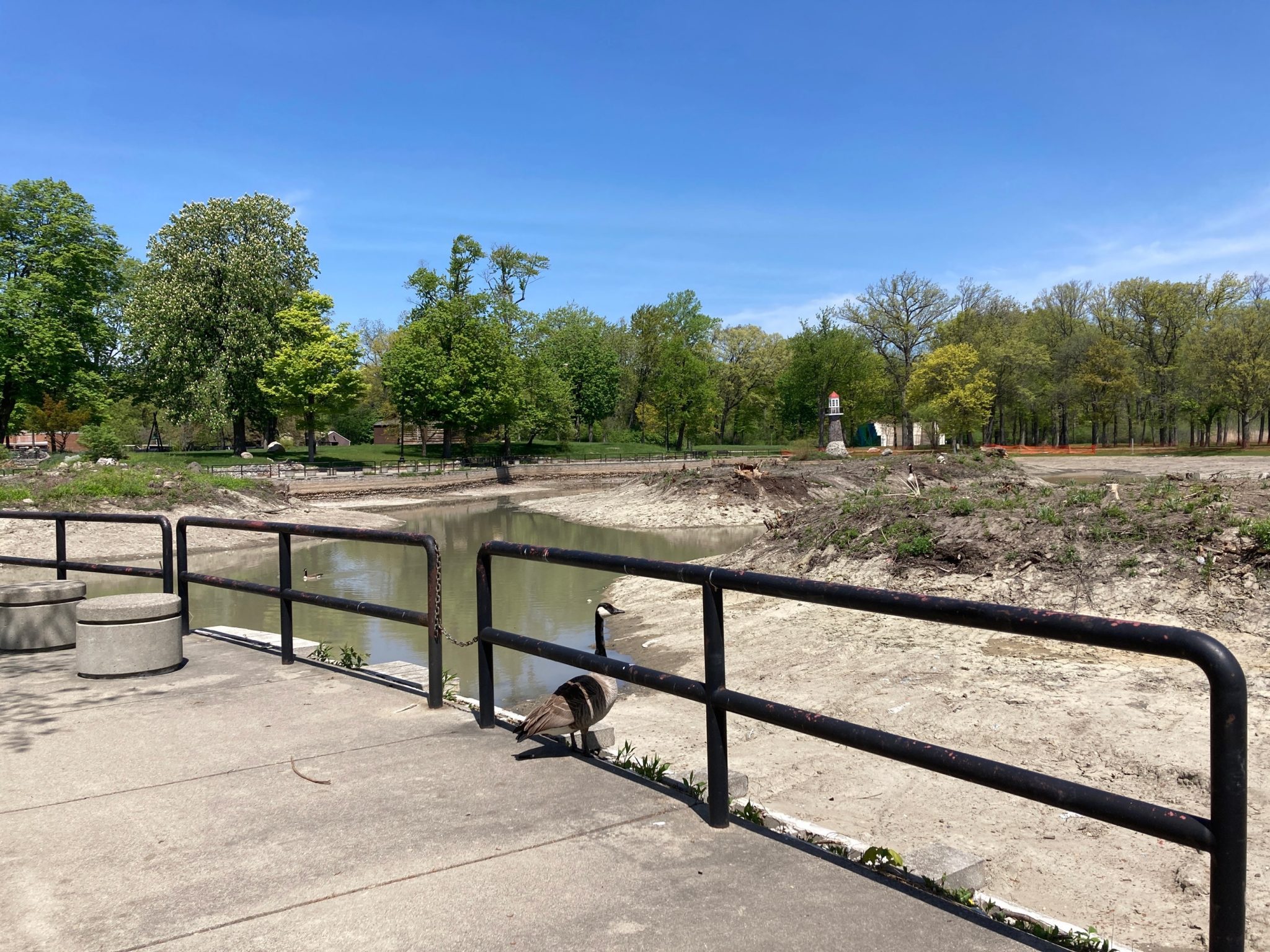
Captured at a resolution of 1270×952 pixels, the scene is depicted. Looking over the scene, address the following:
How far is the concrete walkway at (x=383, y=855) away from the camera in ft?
9.71

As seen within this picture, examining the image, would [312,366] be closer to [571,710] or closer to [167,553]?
[167,553]

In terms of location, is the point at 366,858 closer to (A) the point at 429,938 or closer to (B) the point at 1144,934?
(A) the point at 429,938

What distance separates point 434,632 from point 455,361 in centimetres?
6194

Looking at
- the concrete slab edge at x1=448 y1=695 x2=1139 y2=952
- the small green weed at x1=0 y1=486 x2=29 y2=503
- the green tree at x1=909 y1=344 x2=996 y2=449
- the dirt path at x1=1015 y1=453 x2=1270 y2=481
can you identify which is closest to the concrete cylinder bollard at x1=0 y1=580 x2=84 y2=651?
the concrete slab edge at x1=448 y1=695 x2=1139 y2=952

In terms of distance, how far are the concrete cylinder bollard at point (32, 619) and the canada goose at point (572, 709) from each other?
4.75 metres

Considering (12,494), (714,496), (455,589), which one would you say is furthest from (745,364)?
(455,589)

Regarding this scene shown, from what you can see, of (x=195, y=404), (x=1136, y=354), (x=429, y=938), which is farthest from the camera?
(x=1136, y=354)

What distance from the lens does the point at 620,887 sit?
325 cm

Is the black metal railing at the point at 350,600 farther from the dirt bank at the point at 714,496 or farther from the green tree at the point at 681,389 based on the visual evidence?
the green tree at the point at 681,389

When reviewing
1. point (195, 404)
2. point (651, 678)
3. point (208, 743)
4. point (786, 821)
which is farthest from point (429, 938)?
point (195, 404)

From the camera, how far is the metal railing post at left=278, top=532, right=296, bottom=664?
641 centimetres

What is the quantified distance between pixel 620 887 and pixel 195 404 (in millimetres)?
A: 61995

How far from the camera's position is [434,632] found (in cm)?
542

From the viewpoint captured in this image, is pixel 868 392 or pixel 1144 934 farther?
pixel 868 392
